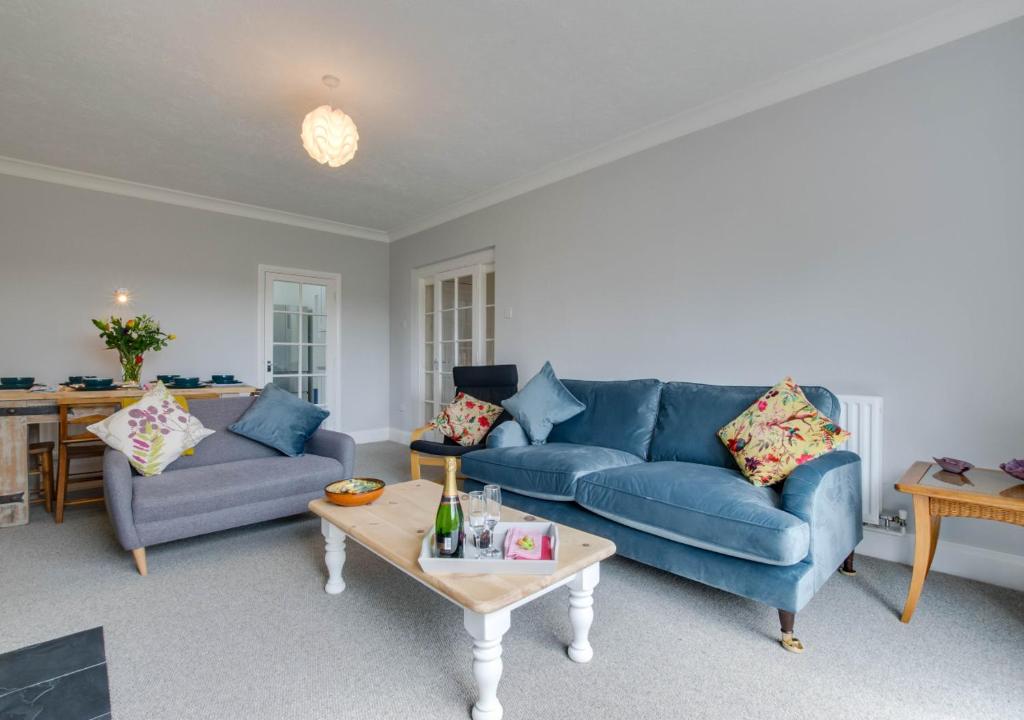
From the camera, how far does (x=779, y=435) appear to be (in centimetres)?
236

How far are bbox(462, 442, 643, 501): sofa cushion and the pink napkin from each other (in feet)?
2.71

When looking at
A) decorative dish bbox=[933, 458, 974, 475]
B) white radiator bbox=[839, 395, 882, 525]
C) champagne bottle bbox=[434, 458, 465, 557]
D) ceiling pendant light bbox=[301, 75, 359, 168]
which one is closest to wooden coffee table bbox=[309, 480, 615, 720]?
champagne bottle bbox=[434, 458, 465, 557]

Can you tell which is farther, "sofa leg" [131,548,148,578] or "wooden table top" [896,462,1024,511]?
"sofa leg" [131,548,148,578]

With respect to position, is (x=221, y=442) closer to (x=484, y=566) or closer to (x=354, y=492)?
(x=354, y=492)

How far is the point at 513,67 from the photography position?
110 inches

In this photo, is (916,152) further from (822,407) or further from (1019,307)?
(822,407)

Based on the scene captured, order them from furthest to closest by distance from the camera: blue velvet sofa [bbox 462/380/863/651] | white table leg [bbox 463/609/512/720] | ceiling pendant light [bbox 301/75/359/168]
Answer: ceiling pendant light [bbox 301/75/359/168] → blue velvet sofa [bbox 462/380/863/651] → white table leg [bbox 463/609/512/720]

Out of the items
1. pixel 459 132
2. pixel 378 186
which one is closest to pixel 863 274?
pixel 459 132

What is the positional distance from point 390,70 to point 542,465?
2.38 metres

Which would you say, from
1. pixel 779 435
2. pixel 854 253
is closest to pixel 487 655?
pixel 779 435

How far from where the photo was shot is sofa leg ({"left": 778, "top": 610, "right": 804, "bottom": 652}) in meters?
1.83

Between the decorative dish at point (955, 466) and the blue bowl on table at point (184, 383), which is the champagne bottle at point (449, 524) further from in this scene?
the blue bowl on table at point (184, 383)

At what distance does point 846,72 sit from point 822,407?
6.04 ft

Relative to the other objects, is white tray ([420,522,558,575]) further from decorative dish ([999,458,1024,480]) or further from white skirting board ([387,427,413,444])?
white skirting board ([387,427,413,444])
